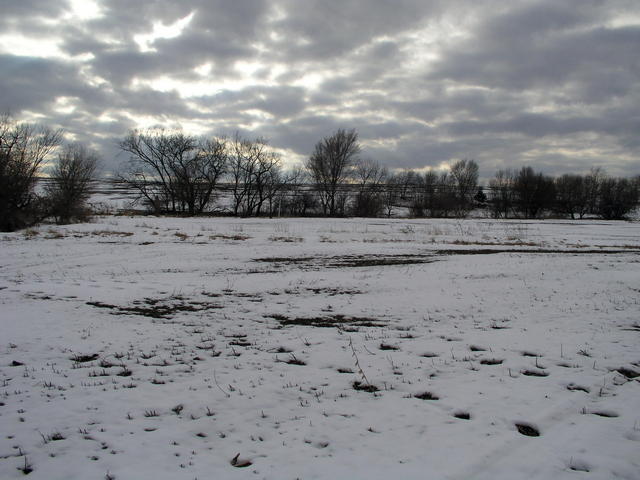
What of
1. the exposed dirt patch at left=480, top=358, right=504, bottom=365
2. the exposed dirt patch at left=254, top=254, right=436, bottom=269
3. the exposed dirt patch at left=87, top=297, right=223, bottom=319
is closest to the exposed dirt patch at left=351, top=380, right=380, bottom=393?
the exposed dirt patch at left=480, top=358, right=504, bottom=365

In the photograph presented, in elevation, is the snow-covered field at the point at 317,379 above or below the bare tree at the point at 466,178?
below

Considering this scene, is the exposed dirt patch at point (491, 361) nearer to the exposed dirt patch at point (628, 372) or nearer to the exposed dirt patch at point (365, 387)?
the exposed dirt patch at point (628, 372)

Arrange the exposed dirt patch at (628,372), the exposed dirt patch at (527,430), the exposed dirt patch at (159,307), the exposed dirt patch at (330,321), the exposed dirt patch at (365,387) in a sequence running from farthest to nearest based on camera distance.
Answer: the exposed dirt patch at (159,307), the exposed dirt patch at (330,321), the exposed dirt patch at (628,372), the exposed dirt patch at (365,387), the exposed dirt patch at (527,430)

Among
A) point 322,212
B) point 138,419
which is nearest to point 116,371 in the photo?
point 138,419

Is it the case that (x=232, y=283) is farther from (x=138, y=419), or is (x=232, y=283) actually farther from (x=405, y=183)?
(x=405, y=183)

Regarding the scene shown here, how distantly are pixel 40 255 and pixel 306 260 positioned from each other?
11.0 meters

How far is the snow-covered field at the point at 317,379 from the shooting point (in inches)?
119

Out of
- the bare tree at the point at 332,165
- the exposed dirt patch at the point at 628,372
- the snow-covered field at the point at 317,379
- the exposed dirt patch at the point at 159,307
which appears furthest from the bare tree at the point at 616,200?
the exposed dirt patch at the point at 159,307

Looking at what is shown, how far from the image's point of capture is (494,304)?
8.43 metres

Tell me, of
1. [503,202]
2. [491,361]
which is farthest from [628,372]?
[503,202]

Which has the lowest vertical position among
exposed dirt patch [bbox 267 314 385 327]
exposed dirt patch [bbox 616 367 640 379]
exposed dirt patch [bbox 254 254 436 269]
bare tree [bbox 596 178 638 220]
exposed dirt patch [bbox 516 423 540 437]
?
exposed dirt patch [bbox 267 314 385 327]

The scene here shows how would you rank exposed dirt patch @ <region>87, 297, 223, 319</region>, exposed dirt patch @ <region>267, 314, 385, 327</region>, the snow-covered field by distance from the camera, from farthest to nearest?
exposed dirt patch @ <region>87, 297, 223, 319</region> → exposed dirt patch @ <region>267, 314, 385, 327</region> → the snow-covered field

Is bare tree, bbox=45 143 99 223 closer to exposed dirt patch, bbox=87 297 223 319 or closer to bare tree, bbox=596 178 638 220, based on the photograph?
exposed dirt patch, bbox=87 297 223 319

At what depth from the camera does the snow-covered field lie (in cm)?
304
